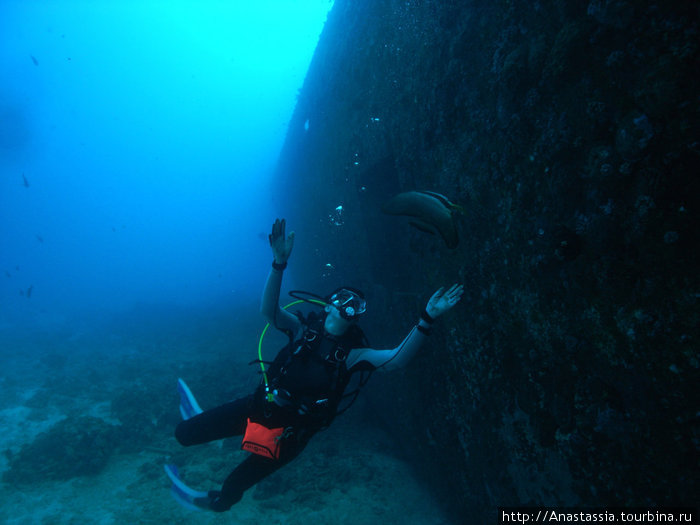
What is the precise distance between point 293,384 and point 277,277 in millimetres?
1272

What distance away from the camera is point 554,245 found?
6.73ft

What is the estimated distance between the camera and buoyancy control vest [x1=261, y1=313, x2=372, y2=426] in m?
3.55

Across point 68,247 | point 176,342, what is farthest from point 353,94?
point 68,247

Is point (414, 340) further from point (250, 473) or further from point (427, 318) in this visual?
point (250, 473)

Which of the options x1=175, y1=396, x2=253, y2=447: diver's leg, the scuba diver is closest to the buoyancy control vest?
the scuba diver

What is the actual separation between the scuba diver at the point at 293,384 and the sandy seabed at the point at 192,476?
3.89 feet

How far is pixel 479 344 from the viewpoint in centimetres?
291

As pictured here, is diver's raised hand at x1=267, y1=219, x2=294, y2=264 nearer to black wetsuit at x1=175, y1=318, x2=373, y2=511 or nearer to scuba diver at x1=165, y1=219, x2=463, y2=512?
Result: scuba diver at x1=165, y1=219, x2=463, y2=512

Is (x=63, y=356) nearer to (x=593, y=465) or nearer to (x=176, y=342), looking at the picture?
(x=176, y=342)

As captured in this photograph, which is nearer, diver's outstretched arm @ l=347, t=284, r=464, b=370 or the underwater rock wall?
the underwater rock wall

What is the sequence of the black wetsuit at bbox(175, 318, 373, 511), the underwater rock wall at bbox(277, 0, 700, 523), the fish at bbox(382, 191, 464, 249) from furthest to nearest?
1. the black wetsuit at bbox(175, 318, 373, 511)
2. the fish at bbox(382, 191, 464, 249)
3. the underwater rock wall at bbox(277, 0, 700, 523)

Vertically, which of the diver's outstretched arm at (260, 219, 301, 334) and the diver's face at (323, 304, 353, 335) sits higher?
the diver's outstretched arm at (260, 219, 301, 334)

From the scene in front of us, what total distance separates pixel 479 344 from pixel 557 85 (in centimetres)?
208

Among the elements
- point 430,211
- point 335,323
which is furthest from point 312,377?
point 430,211
